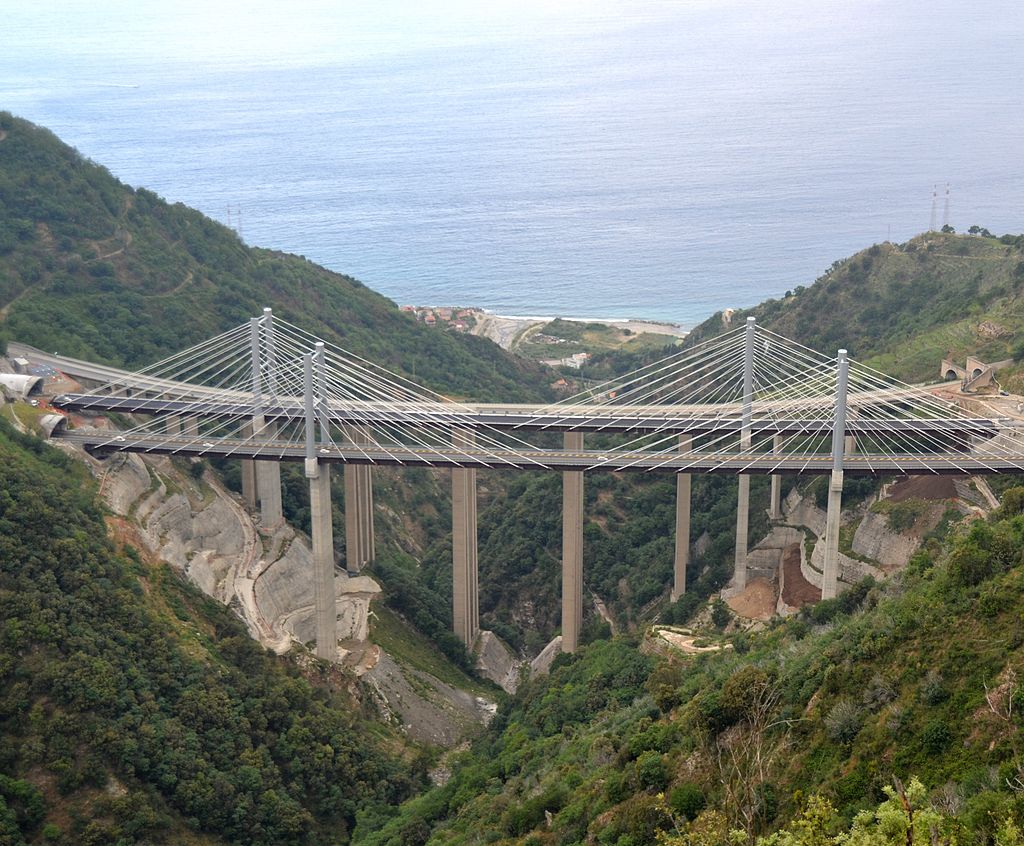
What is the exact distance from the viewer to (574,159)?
134250 mm

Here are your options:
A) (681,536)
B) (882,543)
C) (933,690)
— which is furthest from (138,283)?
(933,690)

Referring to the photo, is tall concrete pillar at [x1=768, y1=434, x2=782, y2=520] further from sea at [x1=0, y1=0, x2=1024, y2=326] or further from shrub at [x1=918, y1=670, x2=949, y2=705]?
sea at [x1=0, y1=0, x2=1024, y2=326]

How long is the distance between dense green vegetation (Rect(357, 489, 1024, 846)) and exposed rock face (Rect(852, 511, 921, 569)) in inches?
319

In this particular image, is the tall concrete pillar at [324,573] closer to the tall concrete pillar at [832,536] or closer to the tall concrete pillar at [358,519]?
the tall concrete pillar at [358,519]

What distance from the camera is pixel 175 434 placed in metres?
42.6

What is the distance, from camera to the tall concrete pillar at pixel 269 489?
43156 millimetres

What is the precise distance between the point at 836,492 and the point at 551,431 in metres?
8.94

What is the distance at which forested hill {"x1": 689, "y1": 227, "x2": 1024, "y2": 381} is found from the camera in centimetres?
4931

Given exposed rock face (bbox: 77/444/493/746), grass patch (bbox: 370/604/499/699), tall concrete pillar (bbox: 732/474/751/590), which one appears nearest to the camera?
exposed rock face (bbox: 77/444/493/746)

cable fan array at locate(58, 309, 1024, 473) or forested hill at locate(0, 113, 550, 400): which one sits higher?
forested hill at locate(0, 113, 550, 400)

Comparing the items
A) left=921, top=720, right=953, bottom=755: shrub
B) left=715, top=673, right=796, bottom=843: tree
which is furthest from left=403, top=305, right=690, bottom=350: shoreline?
left=921, top=720, right=953, bottom=755: shrub

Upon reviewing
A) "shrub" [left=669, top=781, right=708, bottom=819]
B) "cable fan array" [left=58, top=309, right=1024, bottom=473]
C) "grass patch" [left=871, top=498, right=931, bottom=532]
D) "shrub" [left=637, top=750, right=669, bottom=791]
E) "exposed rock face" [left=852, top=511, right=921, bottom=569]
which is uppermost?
"cable fan array" [left=58, top=309, right=1024, bottom=473]

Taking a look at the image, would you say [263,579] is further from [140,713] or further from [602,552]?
[602,552]

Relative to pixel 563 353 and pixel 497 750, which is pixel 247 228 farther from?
Answer: pixel 497 750
